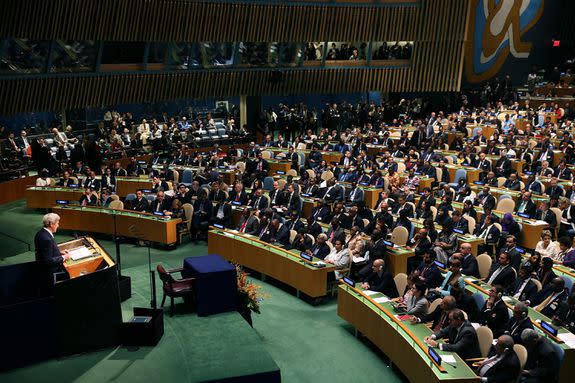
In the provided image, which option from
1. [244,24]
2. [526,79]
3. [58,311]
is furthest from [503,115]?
[58,311]

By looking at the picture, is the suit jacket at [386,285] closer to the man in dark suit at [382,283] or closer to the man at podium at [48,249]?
the man in dark suit at [382,283]

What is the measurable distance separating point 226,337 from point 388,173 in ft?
30.5

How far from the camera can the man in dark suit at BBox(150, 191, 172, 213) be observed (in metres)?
14.4

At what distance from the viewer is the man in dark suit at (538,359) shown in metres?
6.78

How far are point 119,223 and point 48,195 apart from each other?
3503 mm

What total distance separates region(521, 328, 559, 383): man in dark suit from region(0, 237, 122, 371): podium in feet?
17.6

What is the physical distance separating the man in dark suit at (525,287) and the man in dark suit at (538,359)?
1882mm

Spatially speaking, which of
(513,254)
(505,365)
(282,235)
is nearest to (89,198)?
(282,235)

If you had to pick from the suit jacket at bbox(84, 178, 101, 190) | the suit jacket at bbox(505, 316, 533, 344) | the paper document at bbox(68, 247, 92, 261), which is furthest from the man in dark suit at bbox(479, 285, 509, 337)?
the suit jacket at bbox(84, 178, 101, 190)

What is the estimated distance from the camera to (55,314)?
795 cm

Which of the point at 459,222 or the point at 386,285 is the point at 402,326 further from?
the point at 459,222

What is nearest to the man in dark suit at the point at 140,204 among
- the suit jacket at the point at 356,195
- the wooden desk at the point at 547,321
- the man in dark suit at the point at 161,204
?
the man in dark suit at the point at 161,204

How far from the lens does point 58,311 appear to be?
794 centimetres

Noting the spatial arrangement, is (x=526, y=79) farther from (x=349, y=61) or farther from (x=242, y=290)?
(x=242, y=290)
